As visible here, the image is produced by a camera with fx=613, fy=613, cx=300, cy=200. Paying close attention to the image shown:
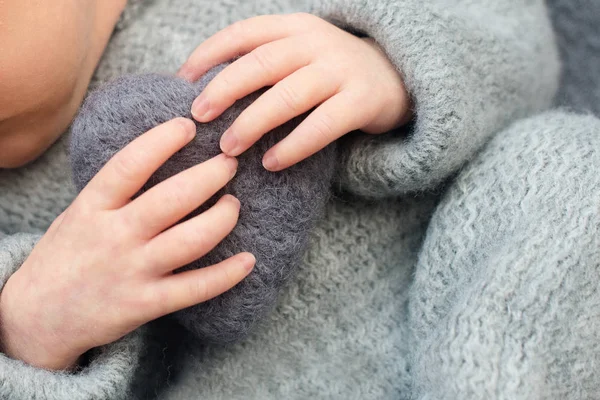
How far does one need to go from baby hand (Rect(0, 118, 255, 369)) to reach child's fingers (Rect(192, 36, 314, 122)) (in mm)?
26

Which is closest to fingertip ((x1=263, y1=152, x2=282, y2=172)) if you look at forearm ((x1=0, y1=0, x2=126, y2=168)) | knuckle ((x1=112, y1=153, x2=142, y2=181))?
knuckle ((x1=112, y1=153, x2=142, y2=181))

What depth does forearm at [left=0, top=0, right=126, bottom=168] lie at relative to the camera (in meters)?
0.52

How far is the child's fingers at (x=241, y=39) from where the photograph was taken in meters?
0.59

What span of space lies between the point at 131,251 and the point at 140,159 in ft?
0.25

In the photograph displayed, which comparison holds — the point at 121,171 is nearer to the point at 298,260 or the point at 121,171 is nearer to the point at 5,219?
the point at 298,260

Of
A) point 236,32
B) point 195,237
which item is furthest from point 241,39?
point 195,237

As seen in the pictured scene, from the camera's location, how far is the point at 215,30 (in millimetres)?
709

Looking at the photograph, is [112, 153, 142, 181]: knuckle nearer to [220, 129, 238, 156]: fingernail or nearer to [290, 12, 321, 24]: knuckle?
[220, 129, 238, 156]: fingernail

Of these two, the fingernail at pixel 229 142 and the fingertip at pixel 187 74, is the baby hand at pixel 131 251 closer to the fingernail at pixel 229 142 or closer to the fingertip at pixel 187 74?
the fingernail at pixel 229 142

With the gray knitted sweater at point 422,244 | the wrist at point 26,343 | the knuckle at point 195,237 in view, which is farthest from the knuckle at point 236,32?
the wrist at point 26,343

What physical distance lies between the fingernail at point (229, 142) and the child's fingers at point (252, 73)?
2 cm

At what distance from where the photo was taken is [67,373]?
1.86 feet

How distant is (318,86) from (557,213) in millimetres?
239

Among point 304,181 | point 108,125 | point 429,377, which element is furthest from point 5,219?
point 429,377
